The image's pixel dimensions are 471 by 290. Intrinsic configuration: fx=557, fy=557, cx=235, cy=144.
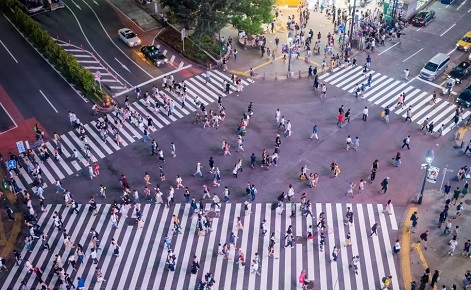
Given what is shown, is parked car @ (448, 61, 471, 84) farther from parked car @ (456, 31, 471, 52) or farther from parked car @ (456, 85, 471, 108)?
parked car @ (456, 31, 471, 52)

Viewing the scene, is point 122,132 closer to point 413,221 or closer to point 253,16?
point 253,16

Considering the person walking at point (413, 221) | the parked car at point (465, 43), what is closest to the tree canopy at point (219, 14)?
the parked car at point (465, 43)

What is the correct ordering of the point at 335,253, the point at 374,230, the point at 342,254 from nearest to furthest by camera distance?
the point at 335,253
the point at 342,254
the point at 374,230

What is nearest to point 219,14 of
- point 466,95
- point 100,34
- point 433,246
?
point 100,34

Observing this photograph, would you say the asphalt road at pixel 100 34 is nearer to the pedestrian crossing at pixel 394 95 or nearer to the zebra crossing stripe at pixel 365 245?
the pedestrian crossing at pixel 394 95

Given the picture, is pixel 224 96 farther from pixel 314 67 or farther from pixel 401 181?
pixel 401 181

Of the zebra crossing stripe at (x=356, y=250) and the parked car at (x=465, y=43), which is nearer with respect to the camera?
the zebra crossing stripe at (x=356, y=250)
